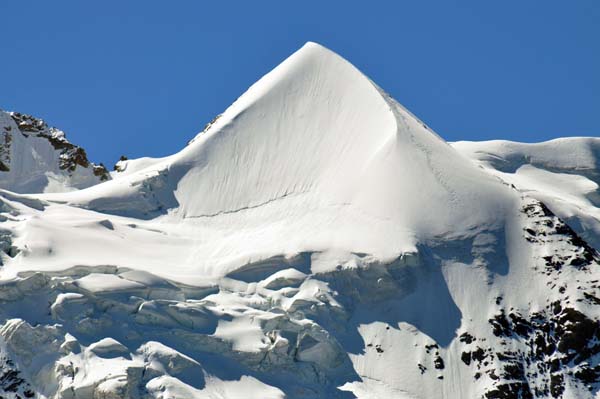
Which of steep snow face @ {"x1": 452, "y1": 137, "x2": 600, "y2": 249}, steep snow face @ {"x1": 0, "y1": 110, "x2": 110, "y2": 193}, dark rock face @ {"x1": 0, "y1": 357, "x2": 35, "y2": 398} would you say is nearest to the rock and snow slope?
dark rock face @ {"x1": 0, "y1": 357, "x2": 35, "y2": 398}

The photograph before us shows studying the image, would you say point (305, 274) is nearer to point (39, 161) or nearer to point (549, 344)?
point (549, 344)

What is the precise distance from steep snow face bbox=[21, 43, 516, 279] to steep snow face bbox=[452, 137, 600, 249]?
13.7 metres

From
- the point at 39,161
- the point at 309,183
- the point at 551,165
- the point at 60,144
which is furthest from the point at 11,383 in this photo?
the point at 551,165

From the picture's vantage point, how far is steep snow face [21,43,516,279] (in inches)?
4739

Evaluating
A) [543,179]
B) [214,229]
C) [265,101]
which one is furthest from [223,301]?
[543,179]

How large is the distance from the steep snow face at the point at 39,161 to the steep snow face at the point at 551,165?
117ft

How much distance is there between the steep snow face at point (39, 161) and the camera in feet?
480

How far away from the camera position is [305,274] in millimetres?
116250

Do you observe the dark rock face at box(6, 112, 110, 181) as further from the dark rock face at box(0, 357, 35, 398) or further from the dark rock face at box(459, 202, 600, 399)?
the dark rock face at box(459, 202, 600, 399)

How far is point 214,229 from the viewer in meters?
126

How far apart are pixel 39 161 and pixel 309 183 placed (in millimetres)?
32657

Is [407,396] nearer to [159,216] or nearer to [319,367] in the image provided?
[319,367]

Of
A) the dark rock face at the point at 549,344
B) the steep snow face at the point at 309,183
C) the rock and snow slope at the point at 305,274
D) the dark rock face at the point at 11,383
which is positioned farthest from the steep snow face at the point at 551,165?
the dark rock face at the point at 11,383

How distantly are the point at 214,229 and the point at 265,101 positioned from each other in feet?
62.0
